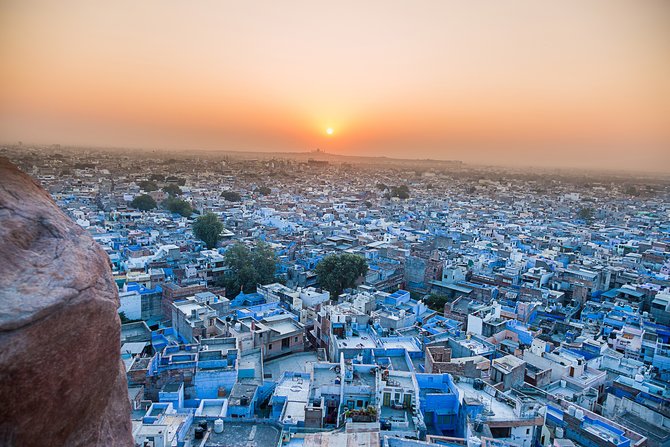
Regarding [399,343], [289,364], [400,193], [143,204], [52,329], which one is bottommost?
[289,364]

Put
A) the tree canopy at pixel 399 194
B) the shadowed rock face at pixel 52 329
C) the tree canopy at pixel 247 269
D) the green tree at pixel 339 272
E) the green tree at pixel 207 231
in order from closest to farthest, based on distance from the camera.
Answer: the shadowed rock face at pixel 52 329 < the tree canopy at pixel 247 269 < the green tree at pixel 339 272 < the green tree at pixel 207 231 < the tree canopy at pixel 399 194

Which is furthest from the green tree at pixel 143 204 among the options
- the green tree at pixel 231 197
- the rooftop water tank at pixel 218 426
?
the rooftop water tank at pixel 218 426

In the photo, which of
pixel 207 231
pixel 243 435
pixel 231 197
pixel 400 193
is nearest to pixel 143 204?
pixel 231 197

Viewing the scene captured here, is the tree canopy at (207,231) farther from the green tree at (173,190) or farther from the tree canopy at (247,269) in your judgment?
the green tree at (173,190)

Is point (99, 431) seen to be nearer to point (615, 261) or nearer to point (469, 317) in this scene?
point (469, 317)

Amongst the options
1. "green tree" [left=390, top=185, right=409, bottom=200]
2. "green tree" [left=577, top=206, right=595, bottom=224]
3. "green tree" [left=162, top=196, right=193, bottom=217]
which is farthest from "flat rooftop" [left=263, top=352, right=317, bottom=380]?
"green tree" [left=390, top=185, right=409, bottom=200]

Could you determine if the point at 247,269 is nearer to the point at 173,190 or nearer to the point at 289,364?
the point at 289,364
